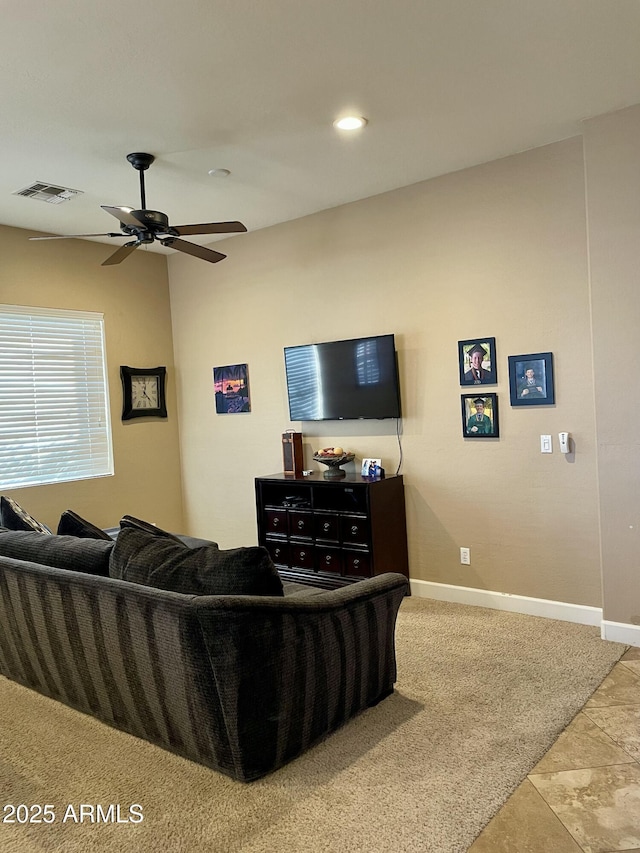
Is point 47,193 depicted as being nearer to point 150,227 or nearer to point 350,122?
point 150,227

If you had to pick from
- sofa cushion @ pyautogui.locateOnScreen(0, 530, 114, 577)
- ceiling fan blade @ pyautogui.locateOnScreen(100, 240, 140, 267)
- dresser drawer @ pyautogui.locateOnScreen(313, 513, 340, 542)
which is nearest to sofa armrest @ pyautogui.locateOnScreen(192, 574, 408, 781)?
sofa cushion @ pyautogui.locateOnScreen(0, 530, 114, 577)

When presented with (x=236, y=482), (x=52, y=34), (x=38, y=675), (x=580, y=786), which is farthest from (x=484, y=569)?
(x=52, y=34)

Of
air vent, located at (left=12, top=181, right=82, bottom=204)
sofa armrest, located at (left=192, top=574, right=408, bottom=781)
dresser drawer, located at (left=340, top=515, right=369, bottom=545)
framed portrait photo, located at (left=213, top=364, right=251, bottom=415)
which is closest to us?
sofa armrest, located at (left=192, top=574, right=408, bottom=781)

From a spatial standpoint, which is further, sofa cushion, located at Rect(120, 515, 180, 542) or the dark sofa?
sofa cushion, located at Rect(120, 515, 180, 542)

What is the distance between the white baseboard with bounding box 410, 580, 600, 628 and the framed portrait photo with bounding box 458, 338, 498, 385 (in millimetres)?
1413

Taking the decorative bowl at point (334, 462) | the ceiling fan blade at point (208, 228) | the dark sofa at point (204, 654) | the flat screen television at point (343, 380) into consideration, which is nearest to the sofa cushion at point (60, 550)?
the dark sofa at point (204, 654)

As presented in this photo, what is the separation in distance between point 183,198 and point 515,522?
3166 mm

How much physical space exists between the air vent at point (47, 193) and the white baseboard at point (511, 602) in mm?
3604

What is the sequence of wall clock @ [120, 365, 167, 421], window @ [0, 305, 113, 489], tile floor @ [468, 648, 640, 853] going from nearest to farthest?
tile floor @ [468, 648, 640, 853] < window @ [0, 305, 113, 489] < wall clock @ [120, 365, 167, 421]

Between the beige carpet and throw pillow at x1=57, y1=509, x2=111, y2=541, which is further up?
throw pillow at x1=57, y1=509, x2=111, y2=541

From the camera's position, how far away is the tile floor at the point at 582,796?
6.53 ft

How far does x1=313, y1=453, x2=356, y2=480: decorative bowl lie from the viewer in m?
4.70

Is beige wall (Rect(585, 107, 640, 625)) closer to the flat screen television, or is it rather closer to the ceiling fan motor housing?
the flat screen television

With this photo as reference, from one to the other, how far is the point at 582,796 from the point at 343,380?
3136mm
